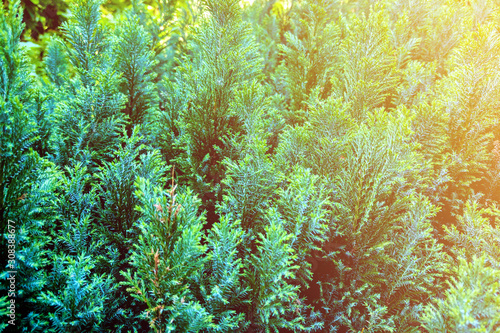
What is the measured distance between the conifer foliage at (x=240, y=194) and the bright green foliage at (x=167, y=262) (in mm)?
10

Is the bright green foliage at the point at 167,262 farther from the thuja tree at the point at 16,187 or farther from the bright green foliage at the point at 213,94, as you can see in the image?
the bright green foliage at the point at 213,94

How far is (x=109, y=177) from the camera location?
5.82ft

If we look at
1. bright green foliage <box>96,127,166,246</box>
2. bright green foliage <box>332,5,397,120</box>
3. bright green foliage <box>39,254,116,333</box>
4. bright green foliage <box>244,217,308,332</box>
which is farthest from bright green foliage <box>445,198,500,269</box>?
bright green foliage <box>39,254,116,333</box>

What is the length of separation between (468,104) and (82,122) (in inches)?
128

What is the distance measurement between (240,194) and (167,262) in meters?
0.70

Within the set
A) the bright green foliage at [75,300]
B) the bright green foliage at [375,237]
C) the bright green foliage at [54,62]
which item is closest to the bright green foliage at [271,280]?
the bright green foliage at [375,237]

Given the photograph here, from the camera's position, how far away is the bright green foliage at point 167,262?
1.38 metres

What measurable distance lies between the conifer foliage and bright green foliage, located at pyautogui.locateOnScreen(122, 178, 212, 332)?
0.03 feet

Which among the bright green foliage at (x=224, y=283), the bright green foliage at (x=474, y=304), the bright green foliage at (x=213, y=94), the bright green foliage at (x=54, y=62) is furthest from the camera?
the bright green foliage at (x=54, y=62)

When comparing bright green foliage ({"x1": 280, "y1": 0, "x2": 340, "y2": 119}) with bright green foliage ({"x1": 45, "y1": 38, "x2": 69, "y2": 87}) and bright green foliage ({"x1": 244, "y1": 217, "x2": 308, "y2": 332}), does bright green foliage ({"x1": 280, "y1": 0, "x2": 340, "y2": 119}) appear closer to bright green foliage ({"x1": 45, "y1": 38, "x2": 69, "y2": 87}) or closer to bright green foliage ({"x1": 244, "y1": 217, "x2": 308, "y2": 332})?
bright green foliage ({"x1": 244, "y1": 217, "x2": 308, "y2": 332})

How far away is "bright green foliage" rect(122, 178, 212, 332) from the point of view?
1.38m

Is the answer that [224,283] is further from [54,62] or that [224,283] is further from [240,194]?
[54,62]

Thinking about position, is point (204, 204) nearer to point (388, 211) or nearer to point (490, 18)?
point (388, 211)

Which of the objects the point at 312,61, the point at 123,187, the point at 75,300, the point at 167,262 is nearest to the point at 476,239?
the point at 167,262
